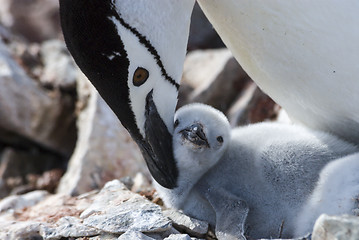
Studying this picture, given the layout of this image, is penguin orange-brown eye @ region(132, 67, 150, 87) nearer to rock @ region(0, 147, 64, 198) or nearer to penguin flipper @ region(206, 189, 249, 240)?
penguin flipper @ region(206, 189, 249, 240)

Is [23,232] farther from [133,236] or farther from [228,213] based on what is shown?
[228,213]

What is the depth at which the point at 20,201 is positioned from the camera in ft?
11.3

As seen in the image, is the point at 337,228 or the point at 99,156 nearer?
the point at 337,228

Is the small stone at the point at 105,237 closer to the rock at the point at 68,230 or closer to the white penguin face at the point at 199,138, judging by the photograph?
the rock at the point at 68,230

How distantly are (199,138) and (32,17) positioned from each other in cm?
522

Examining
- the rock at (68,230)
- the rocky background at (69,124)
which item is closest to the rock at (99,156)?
the rocky background at (69,124)

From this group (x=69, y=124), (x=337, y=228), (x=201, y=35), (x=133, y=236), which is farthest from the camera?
(x=201, y=35)

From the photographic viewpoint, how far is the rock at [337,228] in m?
1.83

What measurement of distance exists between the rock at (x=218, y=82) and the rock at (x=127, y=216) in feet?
7.29

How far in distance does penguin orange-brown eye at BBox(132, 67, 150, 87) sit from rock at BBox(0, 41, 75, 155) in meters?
2.78

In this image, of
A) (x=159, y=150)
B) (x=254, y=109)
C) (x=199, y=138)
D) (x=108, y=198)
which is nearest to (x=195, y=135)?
(x=199, y=138)

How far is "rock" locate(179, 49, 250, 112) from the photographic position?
4934 mm

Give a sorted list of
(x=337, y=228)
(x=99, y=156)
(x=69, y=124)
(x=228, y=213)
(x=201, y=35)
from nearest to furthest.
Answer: (x=337, y=228), (x=228, y=213), (x=99, y=156), (x=69, y=124), (x=201, y=35)

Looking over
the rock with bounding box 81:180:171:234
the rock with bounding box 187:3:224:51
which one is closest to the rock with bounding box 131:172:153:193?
the rock with bounding box 81:180:171:234
